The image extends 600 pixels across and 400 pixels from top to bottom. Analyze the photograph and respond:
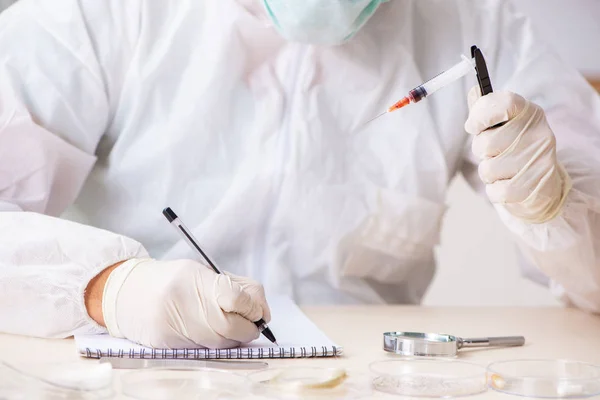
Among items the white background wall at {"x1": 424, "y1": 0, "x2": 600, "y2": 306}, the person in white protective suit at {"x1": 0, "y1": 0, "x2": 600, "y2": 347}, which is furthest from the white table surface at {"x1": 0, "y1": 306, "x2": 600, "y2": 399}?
the white background wall at {"x1": 424, "y1": 0, "x2": 600, "y2": 306}

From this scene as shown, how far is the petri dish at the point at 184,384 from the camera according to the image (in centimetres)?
86

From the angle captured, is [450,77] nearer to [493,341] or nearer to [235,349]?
[493,341]

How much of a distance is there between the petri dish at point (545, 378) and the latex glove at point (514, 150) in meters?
0.34

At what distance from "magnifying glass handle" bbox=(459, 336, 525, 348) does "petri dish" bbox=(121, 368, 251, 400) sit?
14.1 inches

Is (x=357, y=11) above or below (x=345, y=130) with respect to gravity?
above

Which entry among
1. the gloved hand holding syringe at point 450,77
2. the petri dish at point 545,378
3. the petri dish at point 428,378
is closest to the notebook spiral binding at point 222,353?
the petri dish at point 428,378

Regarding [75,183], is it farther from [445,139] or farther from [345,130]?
[445,139]

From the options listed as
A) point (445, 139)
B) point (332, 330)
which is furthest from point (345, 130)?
point (332, 330)

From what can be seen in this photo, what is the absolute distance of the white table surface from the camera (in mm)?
1065

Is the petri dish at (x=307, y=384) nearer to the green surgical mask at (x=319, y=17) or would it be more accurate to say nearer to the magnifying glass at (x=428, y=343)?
the magnifying glass at (x=428, y=343)

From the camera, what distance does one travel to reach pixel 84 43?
4.90ft

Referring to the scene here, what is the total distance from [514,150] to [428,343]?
0.36 m

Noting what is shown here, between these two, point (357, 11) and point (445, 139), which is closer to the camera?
point (357, 11)

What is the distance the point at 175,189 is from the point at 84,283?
0.45 meters
